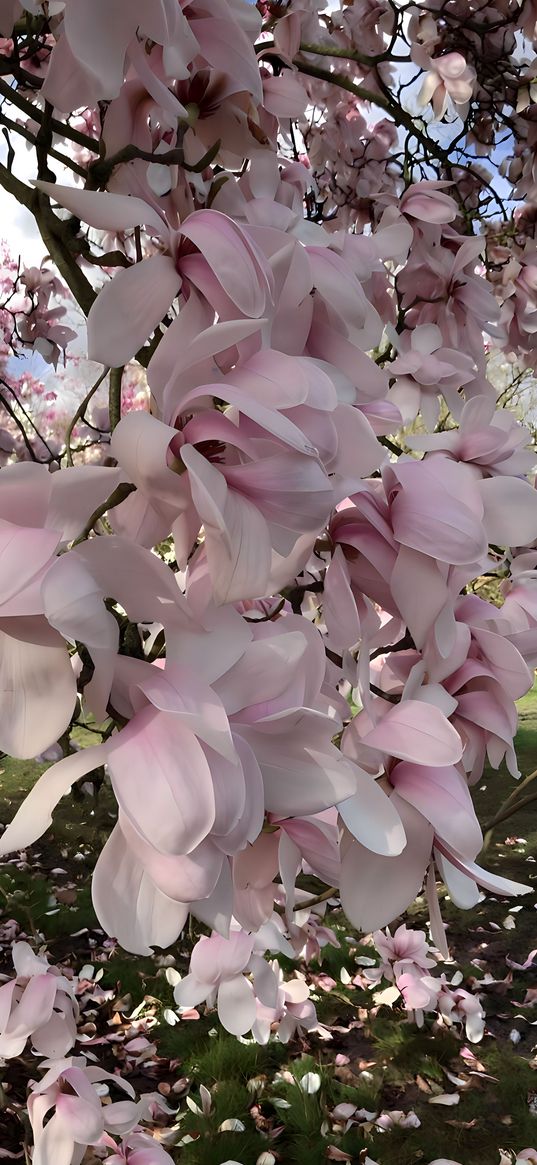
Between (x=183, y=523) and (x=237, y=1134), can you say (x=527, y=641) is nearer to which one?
(x=183, y=523)

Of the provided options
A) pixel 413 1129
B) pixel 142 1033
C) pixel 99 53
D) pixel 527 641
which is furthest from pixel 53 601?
pixel 142 1033

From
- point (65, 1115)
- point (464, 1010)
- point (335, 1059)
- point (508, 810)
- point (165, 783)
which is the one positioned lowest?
point (335, 1059)

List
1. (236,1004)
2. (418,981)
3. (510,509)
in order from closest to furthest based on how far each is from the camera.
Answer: (510,509) < (236,1004) < (418,981)

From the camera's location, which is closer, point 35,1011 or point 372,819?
point 372,819

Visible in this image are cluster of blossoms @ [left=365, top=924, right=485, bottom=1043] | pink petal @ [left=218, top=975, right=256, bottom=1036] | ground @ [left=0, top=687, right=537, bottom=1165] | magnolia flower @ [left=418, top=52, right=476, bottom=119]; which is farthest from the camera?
cluster of blossoms @ [left=365, top=924, right=485, bottom=1043]

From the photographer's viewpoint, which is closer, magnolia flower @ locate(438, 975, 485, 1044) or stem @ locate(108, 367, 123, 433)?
stem @ locate(108, 367, 123, 433)

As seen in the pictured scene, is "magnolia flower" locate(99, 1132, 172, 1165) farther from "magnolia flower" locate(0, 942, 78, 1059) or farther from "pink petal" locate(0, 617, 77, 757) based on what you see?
"pink petal" locate(0, 617, 77, 757)

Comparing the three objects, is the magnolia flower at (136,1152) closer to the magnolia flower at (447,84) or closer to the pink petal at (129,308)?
the pink petal at (129,308)

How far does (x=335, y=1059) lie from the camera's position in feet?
7.59

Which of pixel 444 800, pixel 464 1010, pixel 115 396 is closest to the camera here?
pixel 444 800

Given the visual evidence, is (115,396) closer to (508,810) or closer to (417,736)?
(417,736)

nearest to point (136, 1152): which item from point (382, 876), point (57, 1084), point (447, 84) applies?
point (57, 1084)

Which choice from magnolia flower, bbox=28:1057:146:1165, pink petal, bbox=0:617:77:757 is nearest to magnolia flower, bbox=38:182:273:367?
pink petal, bbox=0:617:77:757

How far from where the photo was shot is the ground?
6.35ft
